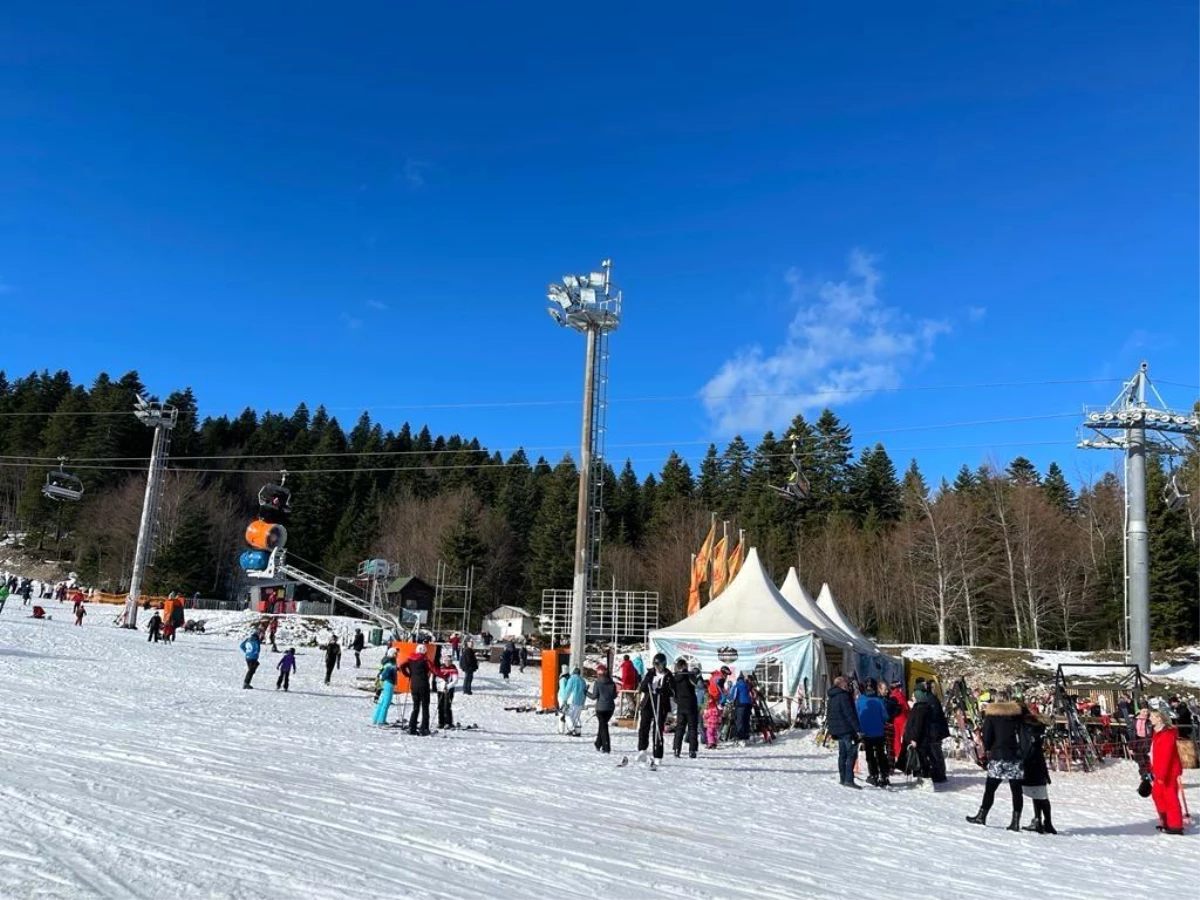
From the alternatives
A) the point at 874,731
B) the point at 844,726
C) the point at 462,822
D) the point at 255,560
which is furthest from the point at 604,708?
the point at 255,560

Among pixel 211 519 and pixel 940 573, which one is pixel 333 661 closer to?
pixel 940 573

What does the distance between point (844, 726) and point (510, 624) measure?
48.9 meters

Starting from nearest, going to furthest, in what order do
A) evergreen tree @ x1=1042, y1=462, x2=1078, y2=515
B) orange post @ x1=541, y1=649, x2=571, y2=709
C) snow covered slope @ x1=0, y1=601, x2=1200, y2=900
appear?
snow covered slope @ x1=0, y1=601, x2=1200, y2=900 < orange post @ x1=541, y1=649, x2=571, y2=709 < evergreen tree @ x1=1042, y1=462, x2=1078, y2=515

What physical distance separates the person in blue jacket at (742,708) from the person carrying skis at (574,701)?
3149mm

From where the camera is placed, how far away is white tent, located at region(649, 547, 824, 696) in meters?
21.1

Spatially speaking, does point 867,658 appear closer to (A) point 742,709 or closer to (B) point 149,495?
(A) point 742,709

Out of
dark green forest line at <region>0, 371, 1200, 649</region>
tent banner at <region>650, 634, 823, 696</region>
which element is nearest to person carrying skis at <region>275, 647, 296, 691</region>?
tent banner at <region>650, 634, 823, 696</region>

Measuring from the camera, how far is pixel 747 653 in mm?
21578

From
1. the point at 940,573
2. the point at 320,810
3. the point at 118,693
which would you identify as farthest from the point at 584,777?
the point at 940,573

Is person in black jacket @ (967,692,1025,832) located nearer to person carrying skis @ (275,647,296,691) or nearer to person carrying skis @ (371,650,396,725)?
person carrying skis @ (371,650,396,725)

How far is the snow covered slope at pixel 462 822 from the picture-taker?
5.39 meters

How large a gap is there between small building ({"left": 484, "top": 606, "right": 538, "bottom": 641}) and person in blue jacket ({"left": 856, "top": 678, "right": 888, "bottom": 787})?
1725 inches

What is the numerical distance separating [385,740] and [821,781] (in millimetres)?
6736

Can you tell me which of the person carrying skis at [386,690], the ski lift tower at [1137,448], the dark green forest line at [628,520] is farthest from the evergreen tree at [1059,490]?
the person carrying skis at [386,690]
